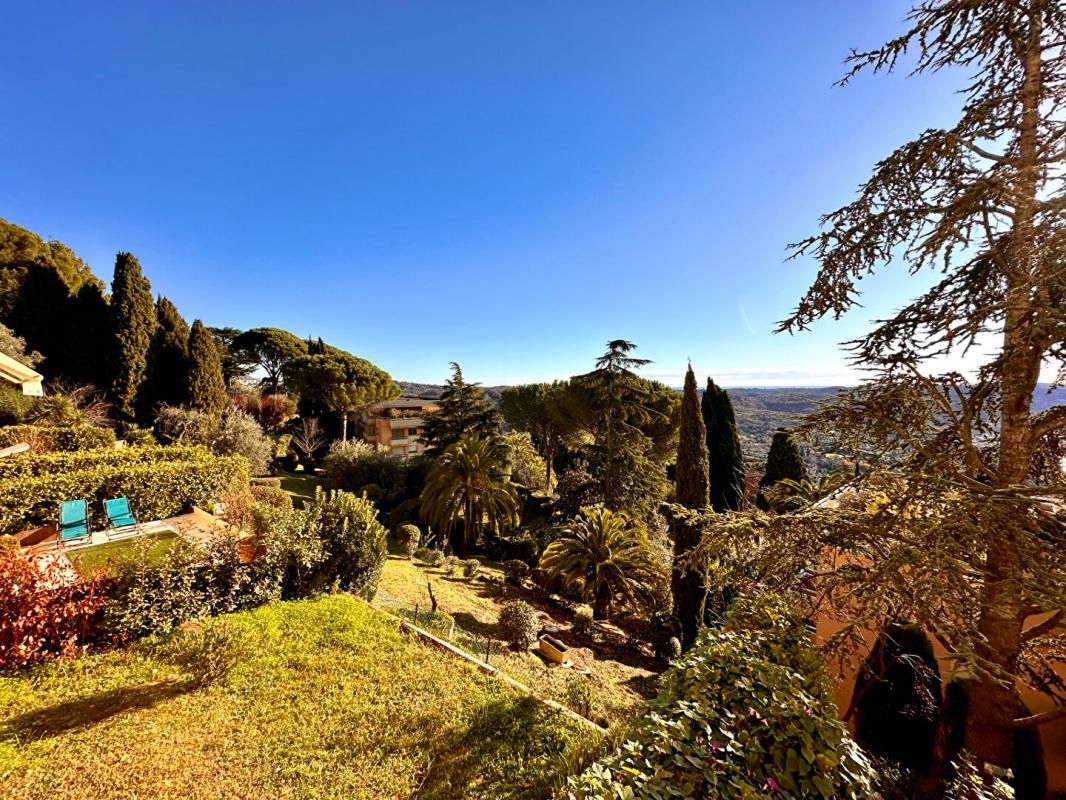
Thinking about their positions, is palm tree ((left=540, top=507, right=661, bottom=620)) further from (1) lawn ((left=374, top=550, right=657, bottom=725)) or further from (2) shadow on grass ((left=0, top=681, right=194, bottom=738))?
(2) shadow on grass ((left=0, top=681, right=194, bottom=738))

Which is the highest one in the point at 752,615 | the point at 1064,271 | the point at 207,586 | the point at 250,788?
the point at 1064,271

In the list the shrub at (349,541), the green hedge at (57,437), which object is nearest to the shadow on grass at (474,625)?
the shrub at (349,541)

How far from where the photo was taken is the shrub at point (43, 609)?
528 centimetres

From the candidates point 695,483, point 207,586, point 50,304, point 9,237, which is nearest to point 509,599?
point 695,483

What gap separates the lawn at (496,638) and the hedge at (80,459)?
7823 mm

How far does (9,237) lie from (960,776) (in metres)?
36.8

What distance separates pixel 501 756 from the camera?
500 cm

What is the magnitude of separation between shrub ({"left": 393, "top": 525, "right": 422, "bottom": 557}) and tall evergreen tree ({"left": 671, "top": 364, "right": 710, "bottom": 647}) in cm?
995

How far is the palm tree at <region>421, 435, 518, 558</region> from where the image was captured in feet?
56.0

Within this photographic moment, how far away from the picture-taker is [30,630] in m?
5.42

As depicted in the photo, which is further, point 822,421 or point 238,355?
point 238,355

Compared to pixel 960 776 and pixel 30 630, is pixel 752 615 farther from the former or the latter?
pixel 30 630

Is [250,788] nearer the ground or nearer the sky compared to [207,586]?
nearer the ground

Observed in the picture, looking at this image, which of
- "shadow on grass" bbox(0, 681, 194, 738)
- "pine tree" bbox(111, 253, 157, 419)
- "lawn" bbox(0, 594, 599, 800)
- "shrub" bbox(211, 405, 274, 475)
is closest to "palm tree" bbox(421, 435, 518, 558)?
"shrub" bbox(211, 405, 274, 475)
